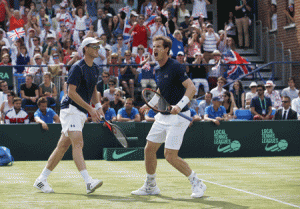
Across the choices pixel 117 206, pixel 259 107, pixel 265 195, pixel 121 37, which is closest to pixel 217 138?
pixel 259 107

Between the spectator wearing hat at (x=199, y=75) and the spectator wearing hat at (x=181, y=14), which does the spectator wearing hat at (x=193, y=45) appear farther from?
the spectator wearing hat at (x=181, y=14)

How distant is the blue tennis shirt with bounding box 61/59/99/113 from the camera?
7055mm

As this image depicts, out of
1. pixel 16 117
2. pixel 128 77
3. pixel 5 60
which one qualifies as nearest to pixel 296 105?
pixel 128 77

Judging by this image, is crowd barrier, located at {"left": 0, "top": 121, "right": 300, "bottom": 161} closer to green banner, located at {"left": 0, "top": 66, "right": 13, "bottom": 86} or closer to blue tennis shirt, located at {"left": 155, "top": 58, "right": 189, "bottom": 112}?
green banner, located at {"left": 0, "top": 66, "right": 13, "bottom": 86}

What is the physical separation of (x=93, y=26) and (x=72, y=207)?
13464 millimetres

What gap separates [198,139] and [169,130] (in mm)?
7716

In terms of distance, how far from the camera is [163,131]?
22.4ft

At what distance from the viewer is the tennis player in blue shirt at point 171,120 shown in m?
6.71

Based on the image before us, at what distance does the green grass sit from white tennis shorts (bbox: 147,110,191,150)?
744 millimetres

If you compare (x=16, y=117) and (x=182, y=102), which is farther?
A: (x=16, y=117)

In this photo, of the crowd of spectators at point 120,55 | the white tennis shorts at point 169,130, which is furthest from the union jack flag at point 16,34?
the white tennis shorts at point 169,130

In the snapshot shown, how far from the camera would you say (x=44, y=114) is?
552 inches

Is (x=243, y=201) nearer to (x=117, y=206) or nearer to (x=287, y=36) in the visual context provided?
(x=117, y=206)

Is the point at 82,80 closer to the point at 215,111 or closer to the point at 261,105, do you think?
the point at 215,111
